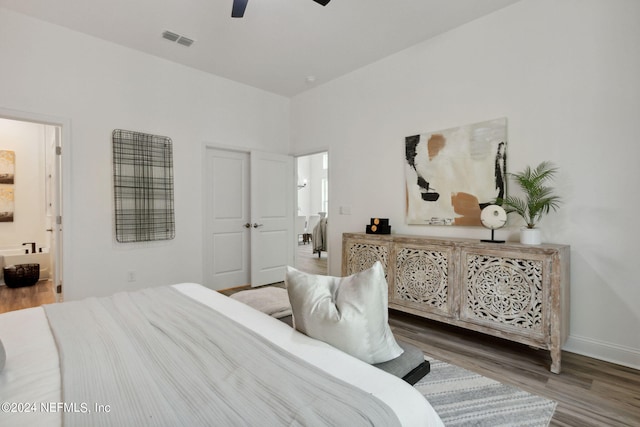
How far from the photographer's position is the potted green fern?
7.94 feet

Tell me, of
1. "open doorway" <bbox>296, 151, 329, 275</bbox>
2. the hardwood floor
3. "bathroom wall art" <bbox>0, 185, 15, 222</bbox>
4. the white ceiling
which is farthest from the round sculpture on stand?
"open doorway" <bbox>296, 151, 329, 275</bbox>

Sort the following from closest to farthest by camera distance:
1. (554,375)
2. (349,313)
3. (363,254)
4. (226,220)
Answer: (349,313) < (554,375) < (363,254) < (226,220)

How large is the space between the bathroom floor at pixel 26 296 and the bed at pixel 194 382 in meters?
2.81

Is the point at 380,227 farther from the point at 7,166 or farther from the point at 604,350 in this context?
the point at 7,166

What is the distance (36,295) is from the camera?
3949 mm

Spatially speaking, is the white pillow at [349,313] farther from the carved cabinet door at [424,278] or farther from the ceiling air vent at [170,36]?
the ceiling air vent at [170,36]

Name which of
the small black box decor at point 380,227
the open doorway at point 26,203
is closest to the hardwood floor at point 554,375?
the small black box decor at point 380,227

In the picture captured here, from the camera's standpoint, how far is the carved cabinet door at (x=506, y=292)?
2205 millimetres

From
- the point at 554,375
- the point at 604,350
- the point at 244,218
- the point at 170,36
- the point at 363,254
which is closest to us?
the point at 554,375

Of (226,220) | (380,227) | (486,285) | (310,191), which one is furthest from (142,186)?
(310,191)

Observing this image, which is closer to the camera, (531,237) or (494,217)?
(531,237)

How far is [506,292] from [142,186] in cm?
379

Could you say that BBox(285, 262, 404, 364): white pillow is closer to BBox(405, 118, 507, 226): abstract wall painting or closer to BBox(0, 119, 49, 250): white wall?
BBox(405, 118, 507, 226): abstract wall painting

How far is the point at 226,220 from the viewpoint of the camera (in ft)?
14.4
